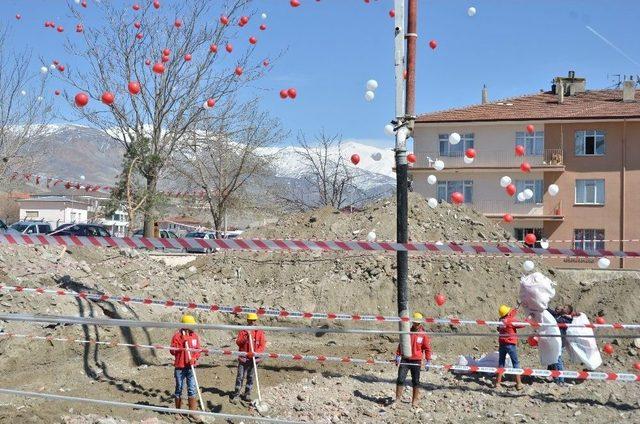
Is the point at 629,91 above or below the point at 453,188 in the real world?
above

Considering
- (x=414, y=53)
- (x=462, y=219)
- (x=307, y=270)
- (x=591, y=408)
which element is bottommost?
(x=591, y=408)

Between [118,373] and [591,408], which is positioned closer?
[591,408]

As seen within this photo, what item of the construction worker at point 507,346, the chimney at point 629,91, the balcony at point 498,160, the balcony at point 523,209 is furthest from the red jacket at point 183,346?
the chimney at point 629,91

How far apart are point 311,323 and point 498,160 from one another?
88.5ft

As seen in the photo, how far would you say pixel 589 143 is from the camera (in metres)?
41.1

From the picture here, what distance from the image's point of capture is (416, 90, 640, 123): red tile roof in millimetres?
40844

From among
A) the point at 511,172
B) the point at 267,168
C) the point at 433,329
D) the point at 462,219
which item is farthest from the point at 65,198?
the point at 433,329

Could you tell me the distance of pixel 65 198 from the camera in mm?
76938

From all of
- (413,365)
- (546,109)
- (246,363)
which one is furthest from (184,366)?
(546,109)

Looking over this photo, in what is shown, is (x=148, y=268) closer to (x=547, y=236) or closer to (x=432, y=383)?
(x=432, y=383)

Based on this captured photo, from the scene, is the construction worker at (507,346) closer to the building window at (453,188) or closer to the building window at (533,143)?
the building window at (453,188)

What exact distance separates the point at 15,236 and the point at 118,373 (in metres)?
3.34

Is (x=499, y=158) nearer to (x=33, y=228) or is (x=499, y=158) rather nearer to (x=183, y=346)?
(x=33, y=228)

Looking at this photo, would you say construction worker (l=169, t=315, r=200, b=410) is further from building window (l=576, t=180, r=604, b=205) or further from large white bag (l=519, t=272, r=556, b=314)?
building window (l=576, t=180, r=604, b=205)
